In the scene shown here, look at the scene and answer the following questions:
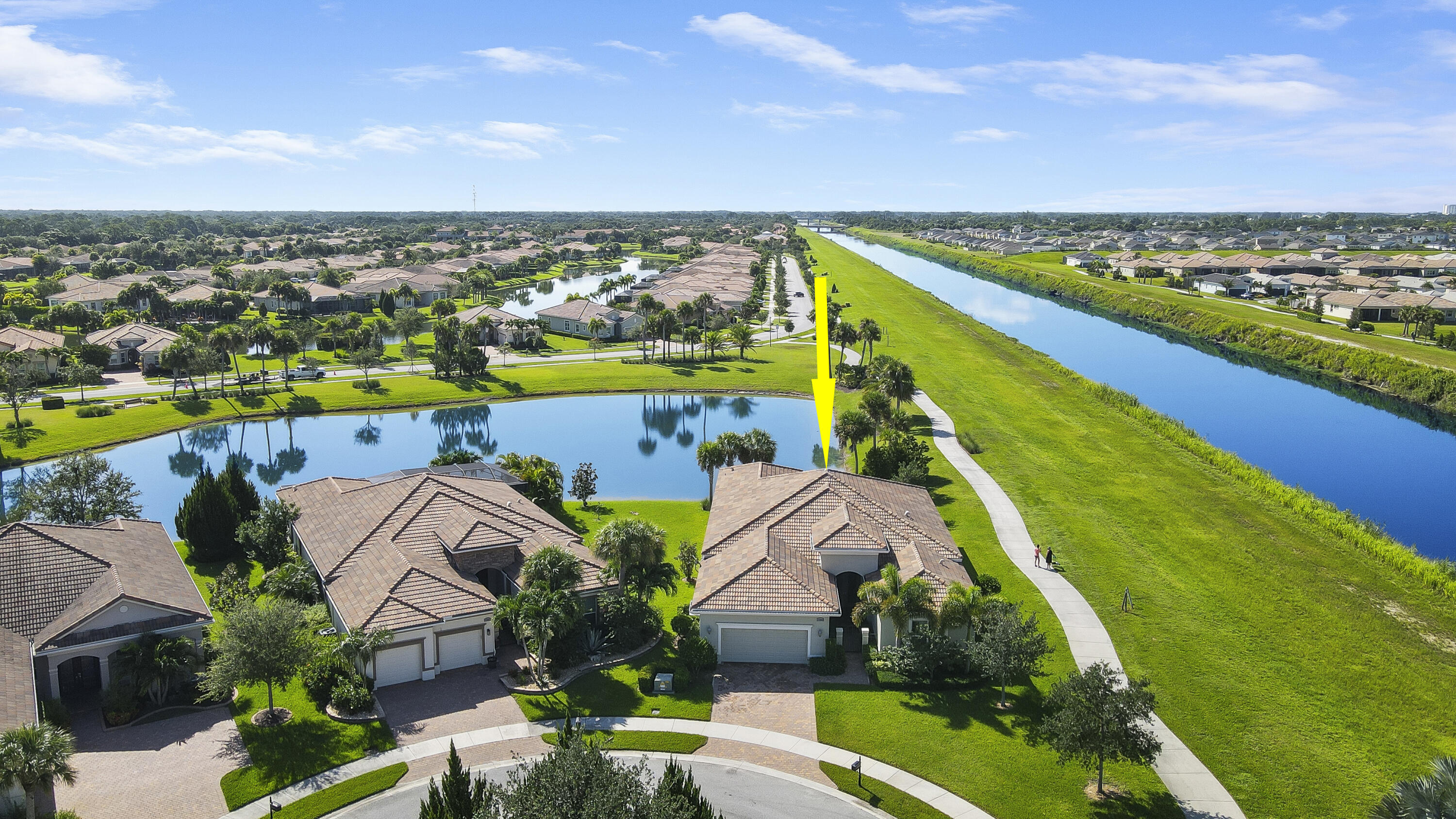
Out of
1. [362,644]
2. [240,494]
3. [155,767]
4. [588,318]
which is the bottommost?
[155,767]

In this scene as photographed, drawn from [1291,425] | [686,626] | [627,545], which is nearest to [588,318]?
[1291,425]

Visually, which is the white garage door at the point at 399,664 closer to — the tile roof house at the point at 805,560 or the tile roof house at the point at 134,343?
the tile roof house at the point at 805,560

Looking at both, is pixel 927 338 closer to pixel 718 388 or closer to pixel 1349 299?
pixel 718 388

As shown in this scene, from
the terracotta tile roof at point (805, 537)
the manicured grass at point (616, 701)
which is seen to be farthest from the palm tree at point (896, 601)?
the manicured grass at point (616, 701)

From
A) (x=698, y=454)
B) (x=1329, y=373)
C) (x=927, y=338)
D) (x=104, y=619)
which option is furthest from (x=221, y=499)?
(x=1329, y=373)

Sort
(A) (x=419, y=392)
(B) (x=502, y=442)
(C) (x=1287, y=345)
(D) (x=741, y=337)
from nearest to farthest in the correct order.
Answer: (B) (x=502, y=442), (A) (x=419, y=392), (D) (x=741, y=337), (C) (x=1287, y=345)

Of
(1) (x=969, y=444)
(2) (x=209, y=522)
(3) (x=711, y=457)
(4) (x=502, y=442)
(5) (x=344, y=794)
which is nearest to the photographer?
(5) (x=344, y=794)

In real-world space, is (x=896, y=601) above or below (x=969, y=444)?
above

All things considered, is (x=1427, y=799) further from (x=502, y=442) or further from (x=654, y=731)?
(x=502, y=442)
